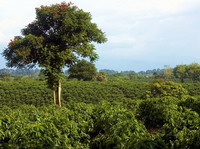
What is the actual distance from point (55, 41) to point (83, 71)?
3748 cm

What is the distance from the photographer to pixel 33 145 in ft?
20.7

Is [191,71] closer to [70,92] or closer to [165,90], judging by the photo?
[165,90]

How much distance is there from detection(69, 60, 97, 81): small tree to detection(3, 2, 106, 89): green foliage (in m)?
36.3

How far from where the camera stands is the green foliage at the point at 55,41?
52.2 ft

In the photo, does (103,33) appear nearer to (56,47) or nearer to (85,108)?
(56,47)

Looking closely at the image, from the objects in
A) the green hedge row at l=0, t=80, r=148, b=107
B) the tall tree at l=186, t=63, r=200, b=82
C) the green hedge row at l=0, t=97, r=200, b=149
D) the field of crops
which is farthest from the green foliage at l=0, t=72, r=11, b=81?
the green hedge row at l=0, t=97, r=200, b=149

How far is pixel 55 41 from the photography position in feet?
56.0

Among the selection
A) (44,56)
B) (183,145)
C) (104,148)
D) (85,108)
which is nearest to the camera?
(183,145)

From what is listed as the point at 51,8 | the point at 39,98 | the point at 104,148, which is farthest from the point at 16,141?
the point at 39,98

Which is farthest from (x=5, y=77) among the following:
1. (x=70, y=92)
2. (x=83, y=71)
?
(x=70, y=92)

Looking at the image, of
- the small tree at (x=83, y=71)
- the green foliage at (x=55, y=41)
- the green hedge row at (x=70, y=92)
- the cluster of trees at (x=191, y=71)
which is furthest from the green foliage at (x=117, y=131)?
the cluster of trees at (x=191, y=71)

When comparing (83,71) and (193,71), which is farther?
(193,71)

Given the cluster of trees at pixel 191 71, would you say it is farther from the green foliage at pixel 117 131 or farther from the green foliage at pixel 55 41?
the green foliage at pixel 117 131

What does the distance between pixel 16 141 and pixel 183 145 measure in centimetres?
387
